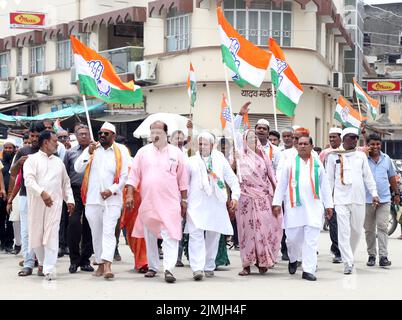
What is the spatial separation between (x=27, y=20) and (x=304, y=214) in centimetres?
2484

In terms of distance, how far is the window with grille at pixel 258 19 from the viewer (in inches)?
1070

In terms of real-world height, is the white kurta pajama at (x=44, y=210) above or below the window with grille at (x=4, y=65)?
below

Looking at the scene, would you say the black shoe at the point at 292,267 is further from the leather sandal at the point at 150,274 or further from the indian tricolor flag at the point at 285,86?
the indian tricolor flag at the point at 285,86

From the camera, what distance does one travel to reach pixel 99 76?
12.3 m

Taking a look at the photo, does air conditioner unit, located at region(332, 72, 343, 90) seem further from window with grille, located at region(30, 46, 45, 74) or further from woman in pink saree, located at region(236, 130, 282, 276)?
woman in pink saree, located at region(236, 130, 282, 276)

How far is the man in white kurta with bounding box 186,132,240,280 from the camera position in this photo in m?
10.4

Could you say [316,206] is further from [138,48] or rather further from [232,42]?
[138,48]

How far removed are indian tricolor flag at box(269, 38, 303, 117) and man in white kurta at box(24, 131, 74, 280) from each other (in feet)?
21.9

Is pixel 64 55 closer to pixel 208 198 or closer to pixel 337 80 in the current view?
pixel 337 80

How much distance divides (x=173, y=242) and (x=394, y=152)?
47.4m

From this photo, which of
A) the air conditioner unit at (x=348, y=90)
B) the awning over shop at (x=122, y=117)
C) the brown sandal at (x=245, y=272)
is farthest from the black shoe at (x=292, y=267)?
the air conditioner unit at (x=348, y=90)

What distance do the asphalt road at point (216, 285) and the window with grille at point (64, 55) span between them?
2350cm

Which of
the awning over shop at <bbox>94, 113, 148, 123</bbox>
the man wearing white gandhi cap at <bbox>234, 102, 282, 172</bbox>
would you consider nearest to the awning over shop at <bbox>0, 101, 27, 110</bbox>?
the awning over shop at <bbox>94, 113, 148, 123</bbox>
